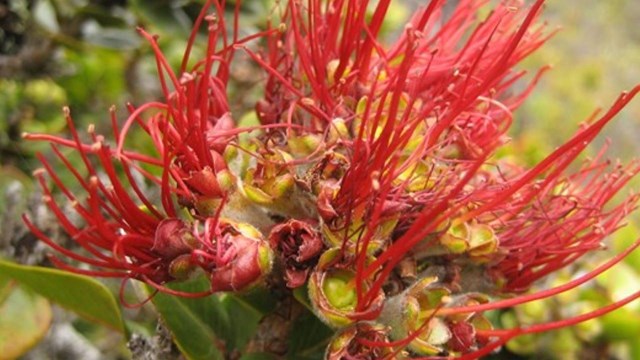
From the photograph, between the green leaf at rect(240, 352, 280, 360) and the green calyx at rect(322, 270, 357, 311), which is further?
the green leaf at rect(240, 352, 280, 360)

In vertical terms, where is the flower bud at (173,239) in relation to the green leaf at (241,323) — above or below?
above

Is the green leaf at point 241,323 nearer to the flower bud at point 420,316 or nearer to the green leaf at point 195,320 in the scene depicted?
the green leaf at point 195,320

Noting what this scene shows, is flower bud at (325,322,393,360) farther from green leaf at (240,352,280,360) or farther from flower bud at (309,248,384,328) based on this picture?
green leaf at (240,352,280,360)

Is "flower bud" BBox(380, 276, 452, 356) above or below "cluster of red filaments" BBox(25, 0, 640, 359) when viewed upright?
below

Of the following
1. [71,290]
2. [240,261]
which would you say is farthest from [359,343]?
[71,290]

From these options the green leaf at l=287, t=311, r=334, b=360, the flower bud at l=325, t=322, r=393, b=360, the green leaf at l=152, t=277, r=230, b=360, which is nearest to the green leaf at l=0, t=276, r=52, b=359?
the green leaf at l=152, t=277, r=230, b=360

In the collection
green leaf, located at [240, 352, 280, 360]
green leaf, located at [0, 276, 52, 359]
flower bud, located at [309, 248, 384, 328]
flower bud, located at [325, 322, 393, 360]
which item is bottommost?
green leaf, located at [0, 276, 52, 359]

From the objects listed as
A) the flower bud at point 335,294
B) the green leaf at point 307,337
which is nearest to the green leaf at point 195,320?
the green leaf at point 307,337
